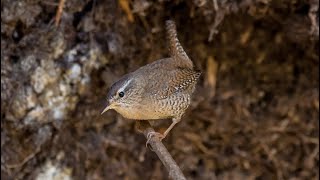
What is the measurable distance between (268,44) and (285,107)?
1.32ft

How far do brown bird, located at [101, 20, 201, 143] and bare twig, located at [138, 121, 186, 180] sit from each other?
0.07m

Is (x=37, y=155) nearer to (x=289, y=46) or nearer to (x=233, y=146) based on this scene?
(x=233, y=146)

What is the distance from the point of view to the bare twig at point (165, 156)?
2.12 m

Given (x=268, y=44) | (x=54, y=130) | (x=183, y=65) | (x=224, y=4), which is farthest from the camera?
(x=268, y=44)

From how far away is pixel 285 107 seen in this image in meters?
3.91

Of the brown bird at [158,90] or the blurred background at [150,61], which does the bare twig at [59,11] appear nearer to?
the blurred background at [150,61]

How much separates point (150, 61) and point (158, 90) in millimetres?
831

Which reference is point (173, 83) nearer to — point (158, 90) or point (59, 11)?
point (158, 90)

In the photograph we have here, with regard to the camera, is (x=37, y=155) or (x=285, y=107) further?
(x=285, y=107)

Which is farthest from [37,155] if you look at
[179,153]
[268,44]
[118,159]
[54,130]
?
[268,44]

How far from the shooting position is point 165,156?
7.45 ft

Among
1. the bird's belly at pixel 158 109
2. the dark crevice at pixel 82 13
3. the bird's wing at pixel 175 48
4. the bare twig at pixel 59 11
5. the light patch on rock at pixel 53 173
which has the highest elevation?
the bare twig at pixel 59 11

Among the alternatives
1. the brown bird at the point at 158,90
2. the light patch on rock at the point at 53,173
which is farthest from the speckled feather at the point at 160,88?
the light patch on rock at the point at 53,173

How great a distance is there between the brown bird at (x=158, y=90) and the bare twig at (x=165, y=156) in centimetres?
7
